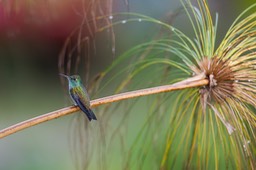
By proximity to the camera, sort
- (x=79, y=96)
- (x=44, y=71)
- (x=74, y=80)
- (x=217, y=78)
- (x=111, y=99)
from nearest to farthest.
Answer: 1. (x=111, y=99)
2. (x=217, y=78)
3. (x=79, y=96)
4. (x=74, y=80)
5. (x=44, y=71)

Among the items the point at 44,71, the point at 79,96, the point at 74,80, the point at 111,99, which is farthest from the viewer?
the point at 44,71

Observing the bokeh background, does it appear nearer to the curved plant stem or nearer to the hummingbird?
the hummingbird

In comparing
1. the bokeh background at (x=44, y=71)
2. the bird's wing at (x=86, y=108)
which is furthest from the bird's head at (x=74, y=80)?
the bokeh background at (x=44, y=71)

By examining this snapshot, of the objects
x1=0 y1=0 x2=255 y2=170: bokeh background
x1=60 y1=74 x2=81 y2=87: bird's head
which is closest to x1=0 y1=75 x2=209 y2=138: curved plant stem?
x1=60 y1=74 x2=81 y2=87: bird's head

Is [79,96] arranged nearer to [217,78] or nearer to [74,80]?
[74,80]

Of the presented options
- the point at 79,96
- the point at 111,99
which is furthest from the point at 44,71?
the point at 111,99

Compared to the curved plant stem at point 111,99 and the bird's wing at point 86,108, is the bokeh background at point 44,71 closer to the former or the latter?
the bird's wing at point 86,108

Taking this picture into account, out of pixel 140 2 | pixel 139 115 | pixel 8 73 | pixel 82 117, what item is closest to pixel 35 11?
pixel 82 117
